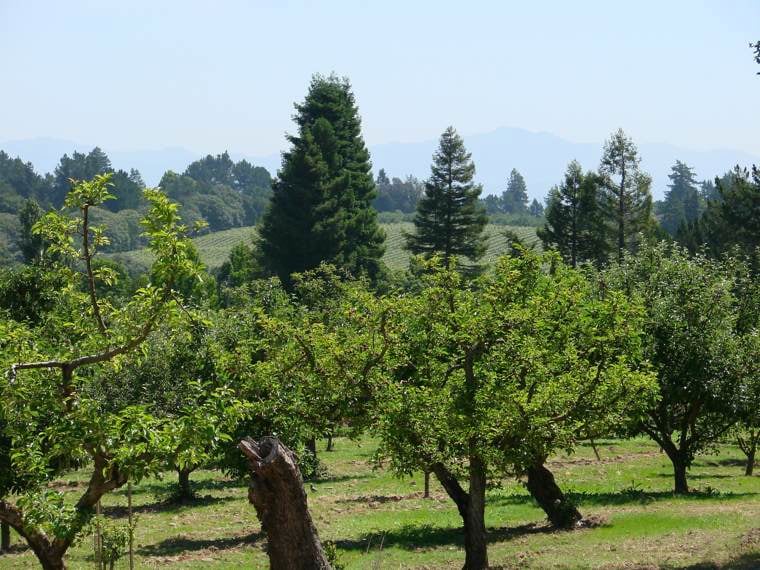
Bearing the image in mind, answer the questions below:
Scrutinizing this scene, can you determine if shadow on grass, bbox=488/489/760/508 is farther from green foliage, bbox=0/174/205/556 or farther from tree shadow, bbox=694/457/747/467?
green foliage, bbox=0/174/205/556

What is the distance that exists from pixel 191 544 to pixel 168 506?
8633 mm

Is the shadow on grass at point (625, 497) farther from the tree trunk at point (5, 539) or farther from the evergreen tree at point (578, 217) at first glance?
the evergreen tree at point (578, 217)

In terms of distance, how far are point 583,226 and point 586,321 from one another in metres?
65.3

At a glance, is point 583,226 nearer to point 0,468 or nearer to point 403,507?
point 403,507

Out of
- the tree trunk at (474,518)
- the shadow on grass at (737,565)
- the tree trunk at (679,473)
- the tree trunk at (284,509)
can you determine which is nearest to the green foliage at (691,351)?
the tree trunk at (679,473)

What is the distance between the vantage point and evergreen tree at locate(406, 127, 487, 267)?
91.1 metres

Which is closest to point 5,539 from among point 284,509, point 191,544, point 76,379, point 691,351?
point 191,544

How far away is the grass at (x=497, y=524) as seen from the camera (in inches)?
901

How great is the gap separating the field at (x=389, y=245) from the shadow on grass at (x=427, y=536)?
104785 mm

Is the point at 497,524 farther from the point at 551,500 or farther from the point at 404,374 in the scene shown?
the point at 404,374

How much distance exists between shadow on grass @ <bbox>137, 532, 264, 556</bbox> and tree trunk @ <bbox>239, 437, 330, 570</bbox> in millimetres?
16350

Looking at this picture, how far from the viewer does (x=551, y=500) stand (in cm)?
2738

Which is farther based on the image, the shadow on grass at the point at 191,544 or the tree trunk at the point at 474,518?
the shadow on grass at the point at 191,544

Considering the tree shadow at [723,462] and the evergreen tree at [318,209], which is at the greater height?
the evergreen tree at [318,209]
